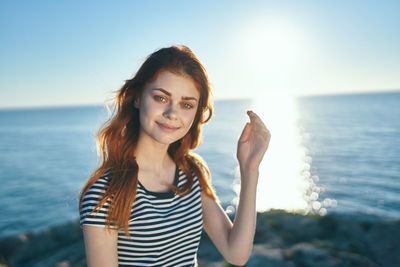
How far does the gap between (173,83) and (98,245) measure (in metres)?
1.33

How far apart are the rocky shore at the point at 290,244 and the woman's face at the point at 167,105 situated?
5356mm

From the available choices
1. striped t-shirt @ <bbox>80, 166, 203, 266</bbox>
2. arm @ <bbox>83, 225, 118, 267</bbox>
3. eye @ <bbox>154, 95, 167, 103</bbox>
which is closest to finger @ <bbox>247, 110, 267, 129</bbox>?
eye @ <bbox>154, 95, 167, 103</bbox>

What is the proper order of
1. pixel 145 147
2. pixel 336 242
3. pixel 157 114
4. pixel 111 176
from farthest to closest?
pixel 336 242 → pixel 145 147 → pixel 157 114 → pixel 111 176

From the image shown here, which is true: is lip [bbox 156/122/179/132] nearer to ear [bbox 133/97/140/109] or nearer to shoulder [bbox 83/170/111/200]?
ear [bbox 133/97/140/109]

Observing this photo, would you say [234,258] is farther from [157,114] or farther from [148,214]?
[157,114]

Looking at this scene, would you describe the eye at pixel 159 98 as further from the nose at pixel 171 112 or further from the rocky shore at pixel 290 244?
the rocky shore at pixel 290 244

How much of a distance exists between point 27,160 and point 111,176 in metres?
34.6

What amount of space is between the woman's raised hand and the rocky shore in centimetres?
502

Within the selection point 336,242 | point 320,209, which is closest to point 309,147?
point 320,209

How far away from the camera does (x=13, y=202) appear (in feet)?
59.1

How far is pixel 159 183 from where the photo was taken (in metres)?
2.57

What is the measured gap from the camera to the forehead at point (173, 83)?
240 cm

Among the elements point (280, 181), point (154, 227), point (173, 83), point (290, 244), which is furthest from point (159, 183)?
point (280, 181)

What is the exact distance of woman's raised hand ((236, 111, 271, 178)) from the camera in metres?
2.47
